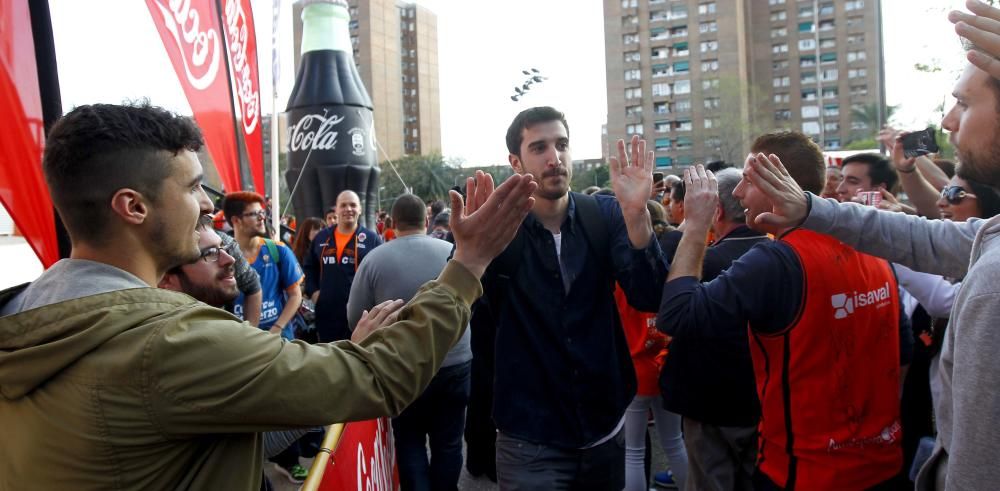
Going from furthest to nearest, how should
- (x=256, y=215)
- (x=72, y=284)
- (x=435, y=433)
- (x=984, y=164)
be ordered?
(x=256, y=215) < (x=435, y=433) < (x=984, y=164) < (x=72, y=284)

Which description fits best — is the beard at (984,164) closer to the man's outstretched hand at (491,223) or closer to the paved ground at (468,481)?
the man's outstretched hand at (491,223)

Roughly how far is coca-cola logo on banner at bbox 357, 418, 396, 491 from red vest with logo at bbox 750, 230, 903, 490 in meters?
1.55

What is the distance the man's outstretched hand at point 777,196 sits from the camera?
228 cm

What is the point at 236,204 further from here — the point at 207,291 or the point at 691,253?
the point at 691,253

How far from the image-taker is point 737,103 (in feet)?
255

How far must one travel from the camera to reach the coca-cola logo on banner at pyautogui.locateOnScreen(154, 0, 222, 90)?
3389mm

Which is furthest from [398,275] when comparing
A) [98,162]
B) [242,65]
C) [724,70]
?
[724,70]

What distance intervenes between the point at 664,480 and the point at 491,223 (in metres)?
3.75

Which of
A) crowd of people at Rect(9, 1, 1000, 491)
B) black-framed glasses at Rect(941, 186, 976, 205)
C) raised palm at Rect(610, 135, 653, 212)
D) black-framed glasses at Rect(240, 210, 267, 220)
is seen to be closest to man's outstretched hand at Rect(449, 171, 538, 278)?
crowd of people at Rect(9, 1, 1000, 491)

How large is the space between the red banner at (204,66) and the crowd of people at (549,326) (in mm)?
640

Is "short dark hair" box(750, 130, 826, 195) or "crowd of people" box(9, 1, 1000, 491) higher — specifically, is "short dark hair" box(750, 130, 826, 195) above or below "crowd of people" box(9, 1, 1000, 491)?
above

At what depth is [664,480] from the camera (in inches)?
191

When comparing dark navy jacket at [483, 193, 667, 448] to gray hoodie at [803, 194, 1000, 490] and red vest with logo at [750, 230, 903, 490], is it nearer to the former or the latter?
red vest with logo at [750, 230, 903, 490]

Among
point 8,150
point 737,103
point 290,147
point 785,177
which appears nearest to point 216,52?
point 8,150
